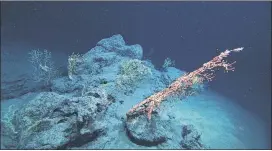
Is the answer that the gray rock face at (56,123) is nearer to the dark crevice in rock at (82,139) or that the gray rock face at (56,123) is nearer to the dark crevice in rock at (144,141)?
the dark crevice in rock at (82,139)

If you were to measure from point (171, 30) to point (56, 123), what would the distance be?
750 inches

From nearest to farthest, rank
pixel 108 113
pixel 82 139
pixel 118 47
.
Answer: pixel 82 139 < pixel 108 113 < pixel 118 47

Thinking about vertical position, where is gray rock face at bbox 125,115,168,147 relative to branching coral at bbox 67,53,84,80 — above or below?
below

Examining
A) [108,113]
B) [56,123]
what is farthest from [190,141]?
[56,123]

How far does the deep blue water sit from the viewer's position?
16312 millimetres

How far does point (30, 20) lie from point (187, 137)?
16.0 m

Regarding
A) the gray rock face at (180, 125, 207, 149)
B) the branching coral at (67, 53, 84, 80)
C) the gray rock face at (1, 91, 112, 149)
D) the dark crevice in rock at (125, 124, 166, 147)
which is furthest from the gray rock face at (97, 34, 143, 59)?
the dark crevice in rock at (125, 124, 166, 147)

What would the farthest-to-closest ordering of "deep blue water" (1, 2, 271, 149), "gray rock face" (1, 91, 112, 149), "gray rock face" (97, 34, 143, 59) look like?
"deep blue water" (1, 2, 271, 149)
"gray rock face" (97, 34, 143, 59)
"gray rock face" (1, 91, 112, 149)

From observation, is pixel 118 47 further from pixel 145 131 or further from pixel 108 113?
pixel 145 131

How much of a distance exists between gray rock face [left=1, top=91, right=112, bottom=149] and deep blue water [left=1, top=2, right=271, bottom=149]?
1044cm

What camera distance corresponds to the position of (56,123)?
16.0ft

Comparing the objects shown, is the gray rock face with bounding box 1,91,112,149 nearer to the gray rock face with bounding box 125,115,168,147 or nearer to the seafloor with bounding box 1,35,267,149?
the seafloor with bounding box 1,35,267,149

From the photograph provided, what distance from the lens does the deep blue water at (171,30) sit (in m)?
16.3

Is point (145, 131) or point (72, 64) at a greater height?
point (72, 64)
